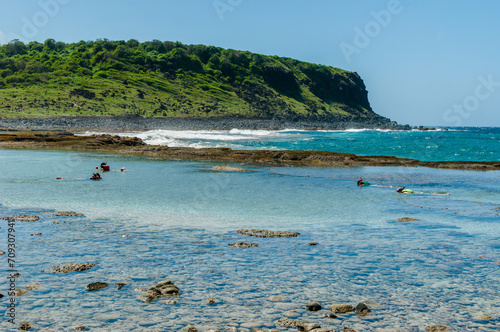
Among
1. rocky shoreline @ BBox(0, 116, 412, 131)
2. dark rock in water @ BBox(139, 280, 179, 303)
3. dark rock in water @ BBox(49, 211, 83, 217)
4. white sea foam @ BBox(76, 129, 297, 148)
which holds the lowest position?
dark rock in water @ BBox(139, 280, 179, 303)

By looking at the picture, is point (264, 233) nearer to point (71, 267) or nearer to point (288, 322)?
point (71, 267)

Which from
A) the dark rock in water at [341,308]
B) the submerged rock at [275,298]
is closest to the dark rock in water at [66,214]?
the submerged rock at [275,298]

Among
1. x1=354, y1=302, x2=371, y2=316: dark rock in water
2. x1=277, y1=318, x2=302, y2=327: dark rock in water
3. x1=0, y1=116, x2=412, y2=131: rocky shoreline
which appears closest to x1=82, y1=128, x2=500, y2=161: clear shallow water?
x1=0, y1=116, x2=412, y2=131: rocky shoreline

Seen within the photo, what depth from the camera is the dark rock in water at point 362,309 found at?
9.39 metres

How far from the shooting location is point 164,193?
26.3 m

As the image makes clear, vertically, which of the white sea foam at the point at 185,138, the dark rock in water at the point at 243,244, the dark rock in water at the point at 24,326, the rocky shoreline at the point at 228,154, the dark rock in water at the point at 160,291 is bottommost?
the dark rock in water at the point at 24,326

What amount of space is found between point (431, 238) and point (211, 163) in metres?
32.2

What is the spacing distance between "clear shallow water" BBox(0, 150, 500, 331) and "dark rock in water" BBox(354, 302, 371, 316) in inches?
8.4

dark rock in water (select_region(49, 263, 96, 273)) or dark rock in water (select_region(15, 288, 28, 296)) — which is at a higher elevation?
dark rock in water (select_region(49, 263, 96, 273))

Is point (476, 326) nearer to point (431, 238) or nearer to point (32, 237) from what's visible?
point (431, 238)

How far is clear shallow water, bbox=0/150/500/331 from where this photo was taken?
9352 millimetres

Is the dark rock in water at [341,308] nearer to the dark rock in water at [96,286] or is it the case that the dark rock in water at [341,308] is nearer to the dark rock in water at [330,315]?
the dark rock in water at [330,315]

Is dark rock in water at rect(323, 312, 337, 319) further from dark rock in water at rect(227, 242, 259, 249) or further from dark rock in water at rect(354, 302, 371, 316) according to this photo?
dark rock in water at rect(227, 242, 259, 249)

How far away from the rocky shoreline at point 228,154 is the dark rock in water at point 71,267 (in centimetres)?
3599
